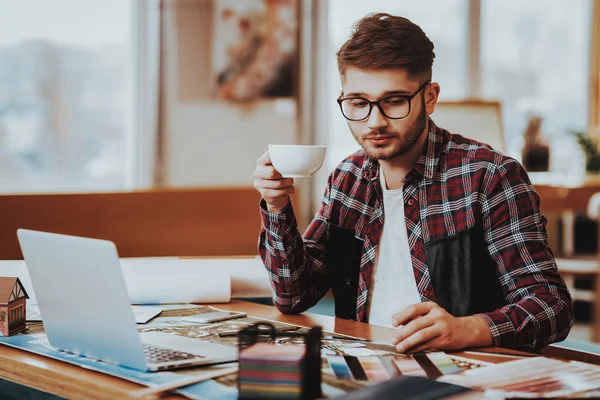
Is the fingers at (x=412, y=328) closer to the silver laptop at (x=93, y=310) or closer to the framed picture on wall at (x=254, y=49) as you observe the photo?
the silver laptop at (x=93, y=310)

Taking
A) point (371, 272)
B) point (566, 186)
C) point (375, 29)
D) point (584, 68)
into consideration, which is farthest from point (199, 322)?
point (584, 68)

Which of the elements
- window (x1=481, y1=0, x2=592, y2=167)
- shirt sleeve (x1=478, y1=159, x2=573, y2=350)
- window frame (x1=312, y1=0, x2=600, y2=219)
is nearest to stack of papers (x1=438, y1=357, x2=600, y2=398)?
shirt sleeve (x1=478, y1=159, x2=573, y2=350)

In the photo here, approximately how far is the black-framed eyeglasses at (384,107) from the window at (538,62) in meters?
3.84

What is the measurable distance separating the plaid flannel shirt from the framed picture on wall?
2.66 m

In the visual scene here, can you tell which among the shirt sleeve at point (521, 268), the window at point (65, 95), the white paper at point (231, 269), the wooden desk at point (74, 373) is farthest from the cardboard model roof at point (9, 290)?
the window at point (65, 95)

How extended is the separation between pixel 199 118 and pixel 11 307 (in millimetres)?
3139

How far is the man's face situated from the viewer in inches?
68.7

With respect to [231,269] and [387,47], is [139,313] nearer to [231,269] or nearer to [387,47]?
[231,269]

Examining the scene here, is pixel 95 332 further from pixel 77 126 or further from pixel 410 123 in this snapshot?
pixel 77 126

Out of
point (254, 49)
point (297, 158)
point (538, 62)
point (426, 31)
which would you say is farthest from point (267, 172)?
point (538, 62)

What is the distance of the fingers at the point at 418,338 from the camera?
1384 mm

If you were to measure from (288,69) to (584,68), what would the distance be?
232cm

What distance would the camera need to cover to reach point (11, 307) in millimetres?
1558

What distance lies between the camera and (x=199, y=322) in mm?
1638
